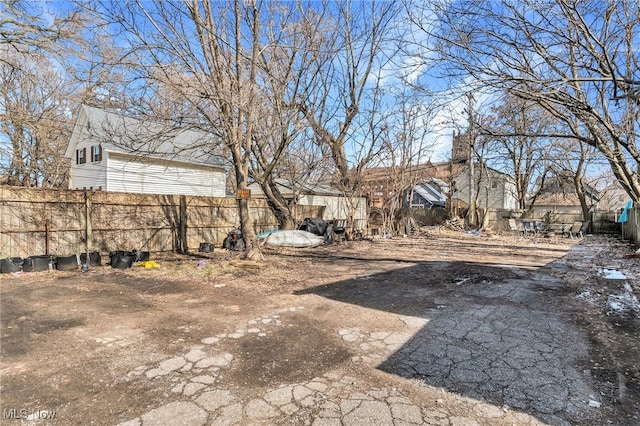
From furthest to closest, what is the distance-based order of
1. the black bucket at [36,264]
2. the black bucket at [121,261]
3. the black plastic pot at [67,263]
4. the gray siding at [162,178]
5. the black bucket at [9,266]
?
the gray siding at [162,178] < the black bucket at [121,261] < the black plastic pot at [67,263] < the black bucket at [36,264] < the black bucket at [9,266]

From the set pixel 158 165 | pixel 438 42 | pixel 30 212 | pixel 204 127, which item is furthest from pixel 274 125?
pixel 158 165

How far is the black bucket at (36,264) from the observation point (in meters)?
6.71

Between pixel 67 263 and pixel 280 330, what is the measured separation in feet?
18.9

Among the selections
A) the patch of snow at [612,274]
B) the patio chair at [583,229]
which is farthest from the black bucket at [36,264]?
the patio chair at [583,229]

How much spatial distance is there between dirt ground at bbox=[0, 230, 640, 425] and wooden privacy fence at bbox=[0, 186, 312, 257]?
139 cm

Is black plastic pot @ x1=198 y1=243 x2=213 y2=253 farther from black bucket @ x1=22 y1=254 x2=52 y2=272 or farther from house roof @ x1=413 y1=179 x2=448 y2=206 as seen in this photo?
house roof @ x1=413 y1=179 x2=448 y2=206

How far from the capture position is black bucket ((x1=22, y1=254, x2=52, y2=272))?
6715 mm

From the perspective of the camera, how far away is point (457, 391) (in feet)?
8.38

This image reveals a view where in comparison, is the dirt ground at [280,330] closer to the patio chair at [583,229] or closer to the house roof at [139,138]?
the house roof at [139,138]

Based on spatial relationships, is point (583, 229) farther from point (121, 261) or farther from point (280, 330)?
point (121, 261)

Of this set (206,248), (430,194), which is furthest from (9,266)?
(430,194)

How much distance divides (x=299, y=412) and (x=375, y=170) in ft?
47.1

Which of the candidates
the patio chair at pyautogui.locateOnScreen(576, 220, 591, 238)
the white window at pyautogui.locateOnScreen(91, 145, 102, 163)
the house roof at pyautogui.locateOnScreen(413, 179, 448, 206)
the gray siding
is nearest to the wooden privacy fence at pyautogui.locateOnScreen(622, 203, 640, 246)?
the patio chair at pyautogui.locateOnScreen(576, 220, 591, 238)

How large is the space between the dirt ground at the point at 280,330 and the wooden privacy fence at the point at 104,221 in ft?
4.57
